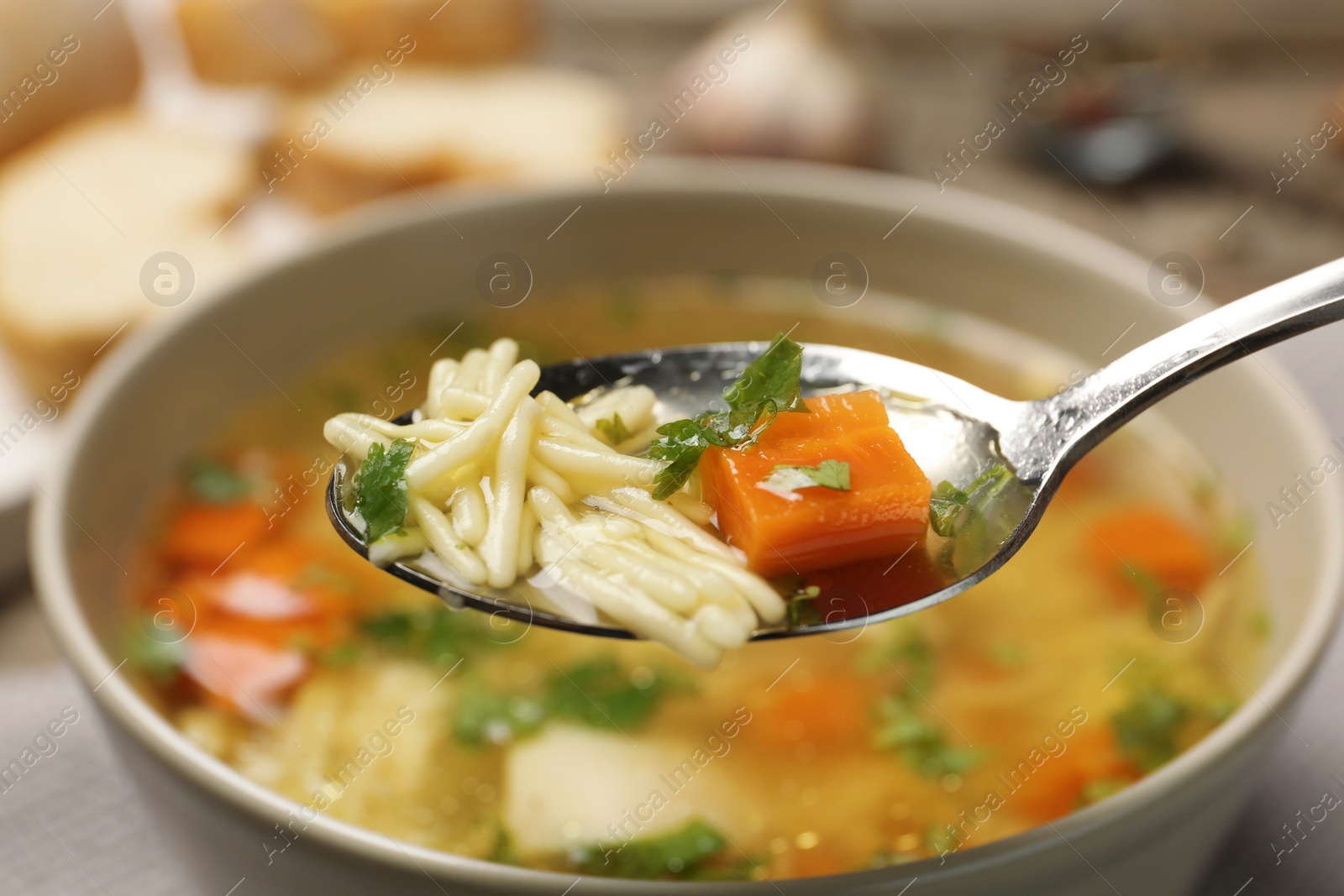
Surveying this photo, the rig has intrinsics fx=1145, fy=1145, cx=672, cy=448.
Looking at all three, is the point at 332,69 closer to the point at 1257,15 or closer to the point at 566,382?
the point at 566,382

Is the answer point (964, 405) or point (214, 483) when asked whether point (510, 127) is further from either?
point (964, 405)

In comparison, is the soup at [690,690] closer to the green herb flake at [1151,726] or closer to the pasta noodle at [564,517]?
the green herb flake at [1151,726]

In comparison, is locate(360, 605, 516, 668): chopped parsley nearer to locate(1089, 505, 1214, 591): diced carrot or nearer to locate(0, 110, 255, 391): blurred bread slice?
locate(1089, 505, 1214, 591): diced carrot

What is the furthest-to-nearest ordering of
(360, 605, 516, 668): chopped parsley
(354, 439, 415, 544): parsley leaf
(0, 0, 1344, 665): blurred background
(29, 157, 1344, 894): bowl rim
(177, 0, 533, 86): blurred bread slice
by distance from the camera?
(177, 0, 533, 86): blurred bread slice, (0, 0, 1344, 665): blurred background, (360, 605, 516, 668): chopped parsley, (354, 439, 415, 544): parsley leaf, (29, 157, 1344, 894): bowl rim

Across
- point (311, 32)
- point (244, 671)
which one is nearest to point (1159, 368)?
point (244, 671)

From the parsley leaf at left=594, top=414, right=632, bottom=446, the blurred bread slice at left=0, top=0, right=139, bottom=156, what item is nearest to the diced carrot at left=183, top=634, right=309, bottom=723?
the parsley leaf at left=594, top=414, right=632, bottom=446

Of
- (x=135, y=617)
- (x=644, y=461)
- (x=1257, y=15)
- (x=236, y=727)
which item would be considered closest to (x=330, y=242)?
(x=135, y=617)

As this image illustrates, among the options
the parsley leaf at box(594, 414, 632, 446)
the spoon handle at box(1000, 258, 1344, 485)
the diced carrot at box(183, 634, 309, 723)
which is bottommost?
the spoon handle at box(1000, 258, 1344, 485)
